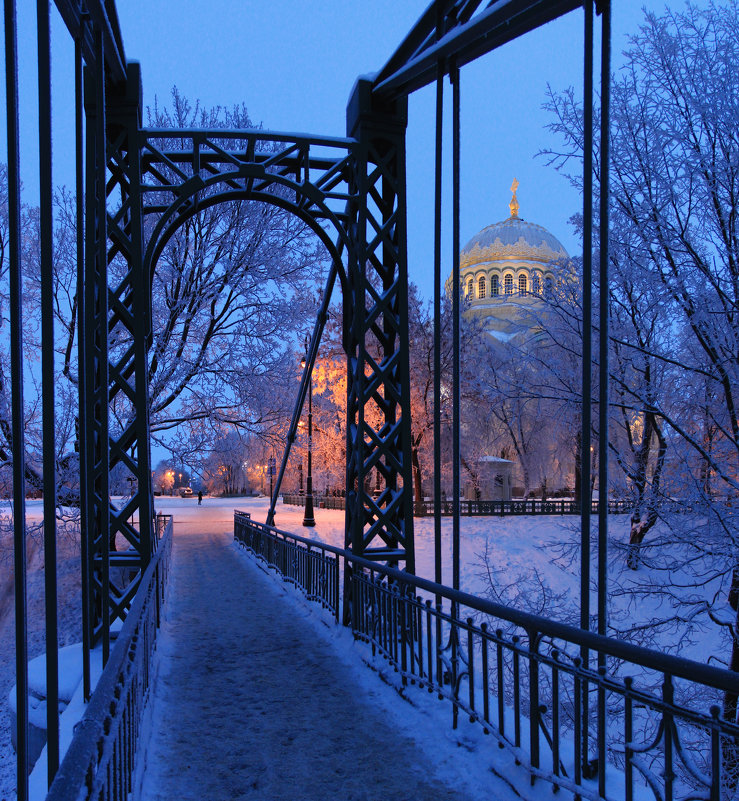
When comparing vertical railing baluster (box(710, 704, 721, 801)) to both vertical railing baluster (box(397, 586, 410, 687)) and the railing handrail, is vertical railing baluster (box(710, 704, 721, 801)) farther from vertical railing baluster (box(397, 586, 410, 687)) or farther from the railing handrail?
vertical railing baluster (box(397, 586, 410, 687))

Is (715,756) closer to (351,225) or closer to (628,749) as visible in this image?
(628,749)

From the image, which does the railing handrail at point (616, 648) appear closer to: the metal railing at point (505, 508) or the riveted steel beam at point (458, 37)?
the riveted steel beam at point (458, 37)

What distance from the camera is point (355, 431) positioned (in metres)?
8.31

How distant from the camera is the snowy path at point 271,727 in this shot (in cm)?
425

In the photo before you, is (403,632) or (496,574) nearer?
(403,632)

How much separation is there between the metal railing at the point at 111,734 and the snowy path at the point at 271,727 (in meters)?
0.43

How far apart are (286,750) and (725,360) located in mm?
6911

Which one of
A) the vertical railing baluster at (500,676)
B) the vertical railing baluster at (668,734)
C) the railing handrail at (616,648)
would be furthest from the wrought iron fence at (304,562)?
the vertical railing baluster at (668,734)

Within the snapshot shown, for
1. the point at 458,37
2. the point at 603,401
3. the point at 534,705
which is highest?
the point at 458,37

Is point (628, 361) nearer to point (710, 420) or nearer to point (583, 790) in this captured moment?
point (710, 420)

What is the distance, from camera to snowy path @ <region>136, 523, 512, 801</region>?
4.25 metres

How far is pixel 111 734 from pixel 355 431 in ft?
18.3

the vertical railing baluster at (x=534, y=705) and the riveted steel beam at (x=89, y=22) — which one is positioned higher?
the riveted steel beam at (x=89, y=22)

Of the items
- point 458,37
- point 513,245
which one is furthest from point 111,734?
point 513,245
